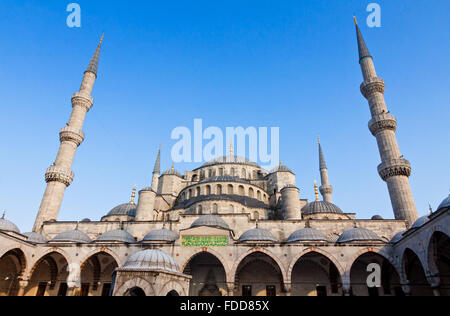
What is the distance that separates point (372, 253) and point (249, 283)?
7.98 m

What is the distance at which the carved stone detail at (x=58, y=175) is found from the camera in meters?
24.1

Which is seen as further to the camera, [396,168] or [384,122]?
[384,122]

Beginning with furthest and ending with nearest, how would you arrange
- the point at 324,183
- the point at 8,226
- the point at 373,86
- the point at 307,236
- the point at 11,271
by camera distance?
the point at 324,183 < the point at 373,86 < the point at 11,271 < the point at 8,226 < the point at 307,236

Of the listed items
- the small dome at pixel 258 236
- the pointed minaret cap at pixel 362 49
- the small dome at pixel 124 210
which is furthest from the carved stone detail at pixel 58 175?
the pointed minaret cap at pixel 362 49

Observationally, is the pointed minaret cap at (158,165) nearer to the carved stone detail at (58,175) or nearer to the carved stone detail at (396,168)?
the carved stone detail at (58,175)

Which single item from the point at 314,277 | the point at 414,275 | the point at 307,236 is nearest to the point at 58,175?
the point at 307,236

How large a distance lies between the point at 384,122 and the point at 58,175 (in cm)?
2782

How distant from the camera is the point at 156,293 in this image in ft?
24.6

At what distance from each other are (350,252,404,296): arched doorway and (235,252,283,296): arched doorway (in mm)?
4859

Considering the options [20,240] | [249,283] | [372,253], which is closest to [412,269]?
[372,253]

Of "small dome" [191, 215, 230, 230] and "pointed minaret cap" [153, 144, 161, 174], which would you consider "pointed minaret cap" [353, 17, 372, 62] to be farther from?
"pointed minaret cap" [153, 144, 161, 174]

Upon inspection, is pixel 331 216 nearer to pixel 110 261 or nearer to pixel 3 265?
pixel 110 261

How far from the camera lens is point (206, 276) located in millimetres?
19500

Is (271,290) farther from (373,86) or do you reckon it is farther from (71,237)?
(373,86)
